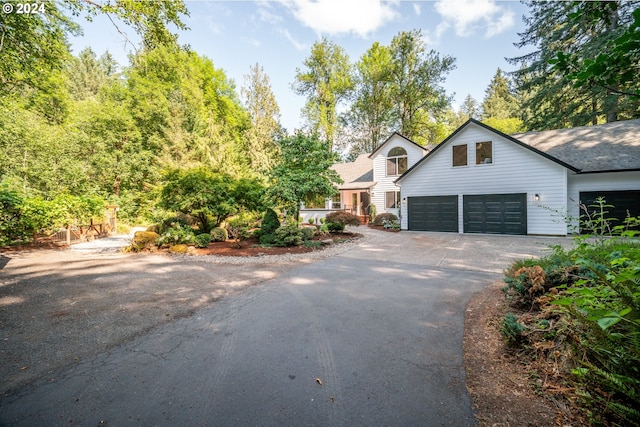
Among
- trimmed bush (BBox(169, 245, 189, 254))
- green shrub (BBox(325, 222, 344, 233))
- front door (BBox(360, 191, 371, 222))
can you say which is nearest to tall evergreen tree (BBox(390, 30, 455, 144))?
front door (BBox(360, 191, 371, 222))

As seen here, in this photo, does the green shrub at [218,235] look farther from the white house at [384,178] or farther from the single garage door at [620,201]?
the single garage door at [620,201]

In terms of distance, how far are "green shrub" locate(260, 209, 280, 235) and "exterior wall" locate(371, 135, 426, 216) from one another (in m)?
11.3

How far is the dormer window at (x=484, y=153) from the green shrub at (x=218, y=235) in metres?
13.5

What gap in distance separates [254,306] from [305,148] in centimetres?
944

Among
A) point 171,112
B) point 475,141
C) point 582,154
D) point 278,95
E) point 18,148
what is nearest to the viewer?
point 582,154

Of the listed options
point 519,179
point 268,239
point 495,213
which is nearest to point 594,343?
point 268,239

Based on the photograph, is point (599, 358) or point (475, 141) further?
point (475, 141)

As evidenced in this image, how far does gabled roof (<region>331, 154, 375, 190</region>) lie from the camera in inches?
879

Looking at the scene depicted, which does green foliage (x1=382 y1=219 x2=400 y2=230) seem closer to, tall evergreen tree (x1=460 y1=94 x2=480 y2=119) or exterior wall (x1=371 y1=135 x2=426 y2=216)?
exterior wall (x1=371 y1=135 x2=426 y2=216)

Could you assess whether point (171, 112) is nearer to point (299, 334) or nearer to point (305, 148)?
point (305, 148)

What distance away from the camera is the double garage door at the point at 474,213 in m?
13.0

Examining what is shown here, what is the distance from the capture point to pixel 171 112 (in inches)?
845

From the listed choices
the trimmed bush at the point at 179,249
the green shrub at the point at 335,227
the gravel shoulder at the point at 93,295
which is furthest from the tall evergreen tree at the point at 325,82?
the gravel shoulder at the point at 93,295

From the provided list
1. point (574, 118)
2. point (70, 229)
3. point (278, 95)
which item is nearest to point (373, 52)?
point (278, 95)
